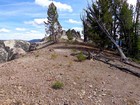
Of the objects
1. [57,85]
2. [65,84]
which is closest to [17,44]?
[65,84]

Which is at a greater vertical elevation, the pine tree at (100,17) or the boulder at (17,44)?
the pine tree at (100,17)

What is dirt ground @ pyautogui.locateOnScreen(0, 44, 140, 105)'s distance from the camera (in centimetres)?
1792

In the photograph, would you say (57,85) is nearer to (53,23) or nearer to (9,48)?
(9,48)

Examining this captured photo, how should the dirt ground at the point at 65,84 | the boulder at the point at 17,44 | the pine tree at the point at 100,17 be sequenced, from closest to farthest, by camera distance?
the dirt ground at the point at 65,84, the pine tree at the point at 100,17, the boulder at the point at 17,44

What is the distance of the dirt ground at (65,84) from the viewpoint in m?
17.9

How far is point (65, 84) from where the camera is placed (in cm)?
2009

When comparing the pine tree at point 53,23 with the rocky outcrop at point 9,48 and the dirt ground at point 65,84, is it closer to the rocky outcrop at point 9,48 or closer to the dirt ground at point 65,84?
the rocky outcrop at point 9,48

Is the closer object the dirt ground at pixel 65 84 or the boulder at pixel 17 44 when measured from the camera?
the dirt ground at pixel 65 84

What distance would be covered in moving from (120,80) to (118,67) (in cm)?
411

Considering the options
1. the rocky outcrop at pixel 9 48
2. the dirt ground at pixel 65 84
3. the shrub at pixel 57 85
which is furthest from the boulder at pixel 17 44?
the shrub at pixel 57 85

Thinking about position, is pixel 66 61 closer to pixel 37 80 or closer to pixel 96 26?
pixel 37 80

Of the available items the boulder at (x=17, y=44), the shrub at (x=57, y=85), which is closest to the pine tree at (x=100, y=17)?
the boulder at (x=17, y=44)

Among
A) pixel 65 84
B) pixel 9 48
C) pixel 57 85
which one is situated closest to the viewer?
pixel 57 85

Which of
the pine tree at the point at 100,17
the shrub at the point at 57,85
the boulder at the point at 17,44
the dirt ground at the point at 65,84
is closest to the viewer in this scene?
the dirt ground at the point at 65,84
